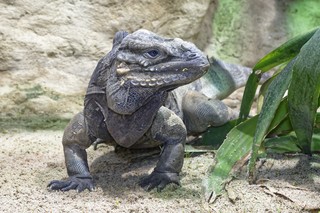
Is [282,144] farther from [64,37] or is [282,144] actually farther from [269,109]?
[64,37]

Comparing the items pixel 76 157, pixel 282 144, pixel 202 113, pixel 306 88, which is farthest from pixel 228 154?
pixel 76 157

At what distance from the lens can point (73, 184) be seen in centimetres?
417

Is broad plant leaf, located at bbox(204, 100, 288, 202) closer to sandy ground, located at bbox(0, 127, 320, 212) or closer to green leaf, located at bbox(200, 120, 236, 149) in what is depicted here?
sandy ground, located at bbox(0, 127, 320, 212)

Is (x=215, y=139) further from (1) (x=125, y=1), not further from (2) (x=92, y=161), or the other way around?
(1) (x=125, y=1)

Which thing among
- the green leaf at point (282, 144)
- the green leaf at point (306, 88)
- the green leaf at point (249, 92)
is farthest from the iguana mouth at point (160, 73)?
the green leaf at point (282, 144)

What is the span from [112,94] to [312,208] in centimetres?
156

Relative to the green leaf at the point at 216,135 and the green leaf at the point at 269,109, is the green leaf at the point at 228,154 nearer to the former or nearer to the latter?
the green leaf at the point at 269,109

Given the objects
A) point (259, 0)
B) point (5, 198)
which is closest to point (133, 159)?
point (5, 198)

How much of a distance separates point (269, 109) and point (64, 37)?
301 centimetres

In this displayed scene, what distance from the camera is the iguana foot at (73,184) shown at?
4.14 meters

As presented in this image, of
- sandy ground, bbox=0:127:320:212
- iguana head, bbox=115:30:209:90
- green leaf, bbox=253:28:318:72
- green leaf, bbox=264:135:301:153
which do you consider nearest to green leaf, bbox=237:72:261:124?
green leaf, bbox=253:28:318:72

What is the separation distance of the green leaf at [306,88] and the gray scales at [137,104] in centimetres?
63

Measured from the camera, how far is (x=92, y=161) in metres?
5.10

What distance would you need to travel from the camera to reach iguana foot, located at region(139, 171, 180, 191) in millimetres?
4242
